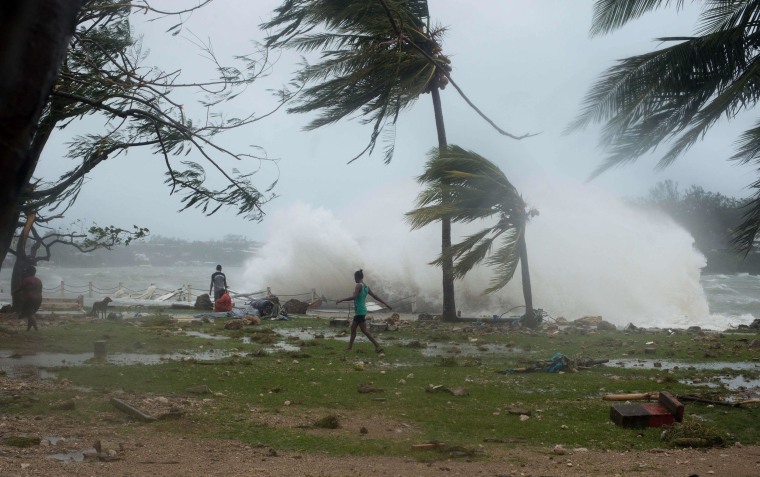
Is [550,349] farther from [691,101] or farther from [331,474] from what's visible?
[331,474]

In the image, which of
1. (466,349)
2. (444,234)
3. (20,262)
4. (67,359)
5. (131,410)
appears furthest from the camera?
(444,234)

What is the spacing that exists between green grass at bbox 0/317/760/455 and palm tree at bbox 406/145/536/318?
3136 millimetres

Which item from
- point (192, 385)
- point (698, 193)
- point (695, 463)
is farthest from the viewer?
point (698, 193)

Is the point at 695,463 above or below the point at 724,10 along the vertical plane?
below

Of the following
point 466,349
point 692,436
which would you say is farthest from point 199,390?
point 466,349

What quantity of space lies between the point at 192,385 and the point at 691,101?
23.1 feet

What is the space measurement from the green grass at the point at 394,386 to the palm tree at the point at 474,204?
314 cm

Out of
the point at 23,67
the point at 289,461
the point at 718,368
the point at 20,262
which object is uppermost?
A: the point at 20,262

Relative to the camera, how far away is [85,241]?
17.3 metres

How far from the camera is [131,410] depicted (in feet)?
23.8

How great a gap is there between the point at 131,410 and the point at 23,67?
6.03m

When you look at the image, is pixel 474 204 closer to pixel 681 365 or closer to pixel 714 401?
pixel 681 365

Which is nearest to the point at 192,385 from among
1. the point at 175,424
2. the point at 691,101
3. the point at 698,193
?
the point at 175,424

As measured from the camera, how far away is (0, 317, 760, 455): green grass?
690 centimetres
